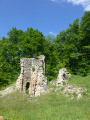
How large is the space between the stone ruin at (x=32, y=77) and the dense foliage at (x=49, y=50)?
6.26 m

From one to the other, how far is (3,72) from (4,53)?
3.66m

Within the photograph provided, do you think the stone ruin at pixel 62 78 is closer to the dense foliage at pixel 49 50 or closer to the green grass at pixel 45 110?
the green grass at pixel 45 110

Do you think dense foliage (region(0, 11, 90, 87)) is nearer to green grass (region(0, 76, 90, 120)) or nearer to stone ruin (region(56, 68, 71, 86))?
stone ruin (region(56, 68, 71, 86))

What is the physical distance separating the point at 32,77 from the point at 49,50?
11124 millimetres

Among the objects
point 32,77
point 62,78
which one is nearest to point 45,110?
point 62,78

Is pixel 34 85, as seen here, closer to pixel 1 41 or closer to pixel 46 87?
pixel 46 87

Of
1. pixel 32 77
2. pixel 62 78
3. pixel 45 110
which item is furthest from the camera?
pixel 32 77

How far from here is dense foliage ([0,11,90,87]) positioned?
987 inches

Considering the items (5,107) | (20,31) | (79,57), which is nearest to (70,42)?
(79,57)

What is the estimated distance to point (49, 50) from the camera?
2848 centimetres

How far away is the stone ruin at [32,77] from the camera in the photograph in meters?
→ 17.4

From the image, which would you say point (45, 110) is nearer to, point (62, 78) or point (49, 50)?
point (62, 78)

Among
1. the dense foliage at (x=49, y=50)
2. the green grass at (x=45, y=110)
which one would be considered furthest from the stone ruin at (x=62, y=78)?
the dense foliage at (x=49, y=50)

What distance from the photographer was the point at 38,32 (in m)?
26.9
